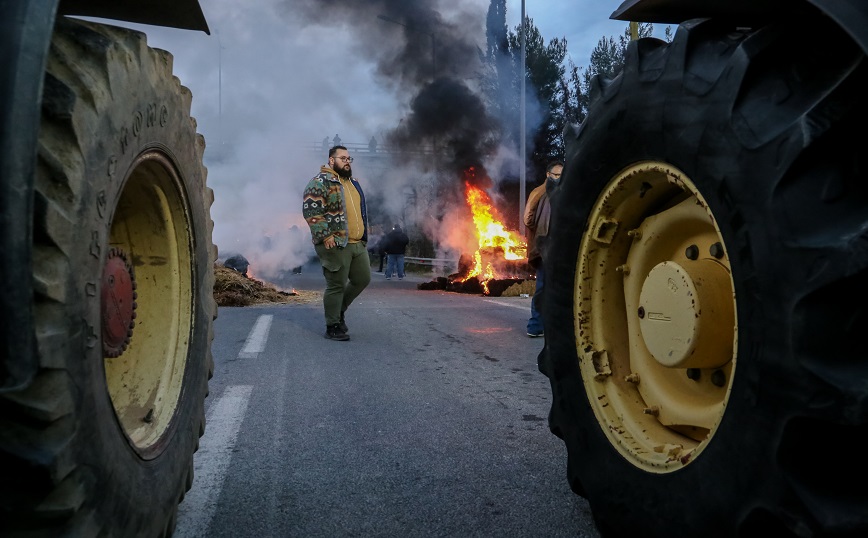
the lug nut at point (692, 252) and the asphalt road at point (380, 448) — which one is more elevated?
the lug nut at point (692, 252)

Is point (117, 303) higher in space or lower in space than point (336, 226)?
lower

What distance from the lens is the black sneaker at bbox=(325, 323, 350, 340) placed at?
7.39m

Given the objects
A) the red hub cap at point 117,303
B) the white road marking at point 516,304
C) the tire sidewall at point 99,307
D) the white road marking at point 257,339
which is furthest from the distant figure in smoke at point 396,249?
the red hub cap at point 117,303

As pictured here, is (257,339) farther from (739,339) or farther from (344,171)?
(739,339)

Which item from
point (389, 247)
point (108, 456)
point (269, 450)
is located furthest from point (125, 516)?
point (389, 247)

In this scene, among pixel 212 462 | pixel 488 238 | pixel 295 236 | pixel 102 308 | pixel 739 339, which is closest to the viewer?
pixel 739 339

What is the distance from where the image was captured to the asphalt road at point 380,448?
101 inches

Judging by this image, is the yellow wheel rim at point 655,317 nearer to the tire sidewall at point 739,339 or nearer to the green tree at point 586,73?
the tire sidewall at point 739,339

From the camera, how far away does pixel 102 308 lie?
1.74m

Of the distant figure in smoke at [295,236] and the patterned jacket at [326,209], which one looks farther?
the distant figure in smoke at [295,236]

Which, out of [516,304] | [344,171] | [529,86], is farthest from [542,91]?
[344,171]

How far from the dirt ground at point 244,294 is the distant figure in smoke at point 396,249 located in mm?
8254

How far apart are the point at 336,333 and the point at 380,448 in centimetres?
414

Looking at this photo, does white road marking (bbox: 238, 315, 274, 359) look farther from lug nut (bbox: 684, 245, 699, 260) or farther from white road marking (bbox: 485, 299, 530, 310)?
lug nut (bbox: 684, 245, 699, 260)
